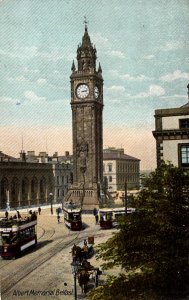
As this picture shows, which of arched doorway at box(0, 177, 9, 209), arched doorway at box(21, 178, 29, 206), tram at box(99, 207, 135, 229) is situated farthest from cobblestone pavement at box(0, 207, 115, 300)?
arched doorway at box(21, 178, 29, 206)

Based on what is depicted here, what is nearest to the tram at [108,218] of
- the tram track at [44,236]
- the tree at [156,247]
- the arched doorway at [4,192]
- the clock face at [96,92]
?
the tram track at [44,236]

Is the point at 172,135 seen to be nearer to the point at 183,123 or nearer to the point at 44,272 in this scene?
the point at 183,123

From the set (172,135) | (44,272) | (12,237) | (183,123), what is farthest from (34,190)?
(44,272)

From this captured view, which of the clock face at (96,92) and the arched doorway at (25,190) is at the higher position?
the clock face at (96,92)

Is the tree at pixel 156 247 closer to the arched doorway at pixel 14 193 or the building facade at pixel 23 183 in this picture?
the building facade at pixel 23 183

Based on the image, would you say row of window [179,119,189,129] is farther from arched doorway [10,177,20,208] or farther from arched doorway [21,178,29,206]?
arched doorway [21,178,29,206]

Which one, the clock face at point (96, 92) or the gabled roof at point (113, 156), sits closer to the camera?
the clock face at point (96, 92)
